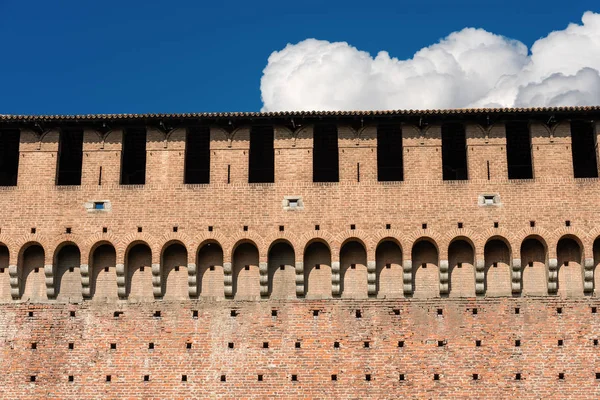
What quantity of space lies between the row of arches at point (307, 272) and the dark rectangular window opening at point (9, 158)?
89.7 inches

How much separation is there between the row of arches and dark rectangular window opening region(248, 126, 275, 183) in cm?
274

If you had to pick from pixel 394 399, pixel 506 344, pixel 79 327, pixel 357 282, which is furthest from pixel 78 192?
pixel 506 344

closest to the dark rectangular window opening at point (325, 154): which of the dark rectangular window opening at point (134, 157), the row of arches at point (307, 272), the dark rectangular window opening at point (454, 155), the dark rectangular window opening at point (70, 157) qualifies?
the dark rectangular window opening at point (454, 155)

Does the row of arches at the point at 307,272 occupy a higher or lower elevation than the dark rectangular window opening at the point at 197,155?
lower

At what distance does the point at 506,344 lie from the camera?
19969mm

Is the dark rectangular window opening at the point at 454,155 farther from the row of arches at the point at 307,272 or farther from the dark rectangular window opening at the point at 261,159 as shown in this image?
the dark rectangular window opening at the point at 261,159

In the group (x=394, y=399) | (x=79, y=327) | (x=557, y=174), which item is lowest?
(x=394, y=399)

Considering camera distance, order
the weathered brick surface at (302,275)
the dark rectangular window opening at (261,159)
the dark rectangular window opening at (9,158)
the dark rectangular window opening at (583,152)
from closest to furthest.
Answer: the weathered brick surface at (302,275)
the dark rectangular window opening at (583,152)
the dark rectangular window opening at (9,158)
the dark rectangular window opening at (261,159)

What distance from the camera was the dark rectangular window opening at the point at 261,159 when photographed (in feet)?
74.1

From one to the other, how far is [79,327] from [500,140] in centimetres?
885

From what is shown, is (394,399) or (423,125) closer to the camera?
(394,399)

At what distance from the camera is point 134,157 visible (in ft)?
73.7

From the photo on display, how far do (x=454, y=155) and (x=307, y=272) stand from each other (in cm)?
428

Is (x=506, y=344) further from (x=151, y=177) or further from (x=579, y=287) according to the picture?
(x=151, y=177)
